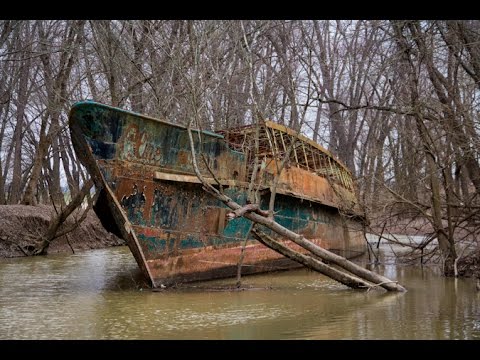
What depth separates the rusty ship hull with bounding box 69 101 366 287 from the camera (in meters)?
8.82

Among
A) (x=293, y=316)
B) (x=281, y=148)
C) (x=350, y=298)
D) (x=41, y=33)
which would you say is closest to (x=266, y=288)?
(x=350, y=298)

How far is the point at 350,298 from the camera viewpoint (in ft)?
27.9

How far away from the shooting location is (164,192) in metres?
9.34

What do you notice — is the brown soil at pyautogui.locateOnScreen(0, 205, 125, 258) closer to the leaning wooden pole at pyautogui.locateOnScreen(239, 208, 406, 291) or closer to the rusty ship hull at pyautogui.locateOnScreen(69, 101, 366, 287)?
the rusty ship hull at pyautogui.locateOnScreen(69, 101, 366, 287)

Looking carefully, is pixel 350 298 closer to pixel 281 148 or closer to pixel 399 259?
pixel 281 148

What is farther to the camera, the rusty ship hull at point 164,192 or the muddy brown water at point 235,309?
the rusty ship hull at point 164,192

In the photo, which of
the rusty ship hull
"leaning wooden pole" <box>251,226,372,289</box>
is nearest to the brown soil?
the rusty ship hull

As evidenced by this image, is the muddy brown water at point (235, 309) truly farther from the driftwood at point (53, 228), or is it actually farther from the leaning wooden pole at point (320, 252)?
the driftwood at point (53, 228)

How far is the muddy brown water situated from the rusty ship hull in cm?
45

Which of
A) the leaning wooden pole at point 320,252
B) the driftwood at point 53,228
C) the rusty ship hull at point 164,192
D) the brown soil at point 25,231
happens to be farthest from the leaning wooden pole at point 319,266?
the brown soil at point 25,231

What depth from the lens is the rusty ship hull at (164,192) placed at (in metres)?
8.82

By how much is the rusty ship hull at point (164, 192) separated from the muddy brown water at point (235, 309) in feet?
1.48

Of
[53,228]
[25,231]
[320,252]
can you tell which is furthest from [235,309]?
[25,231]

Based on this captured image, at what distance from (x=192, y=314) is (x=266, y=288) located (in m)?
2.50
